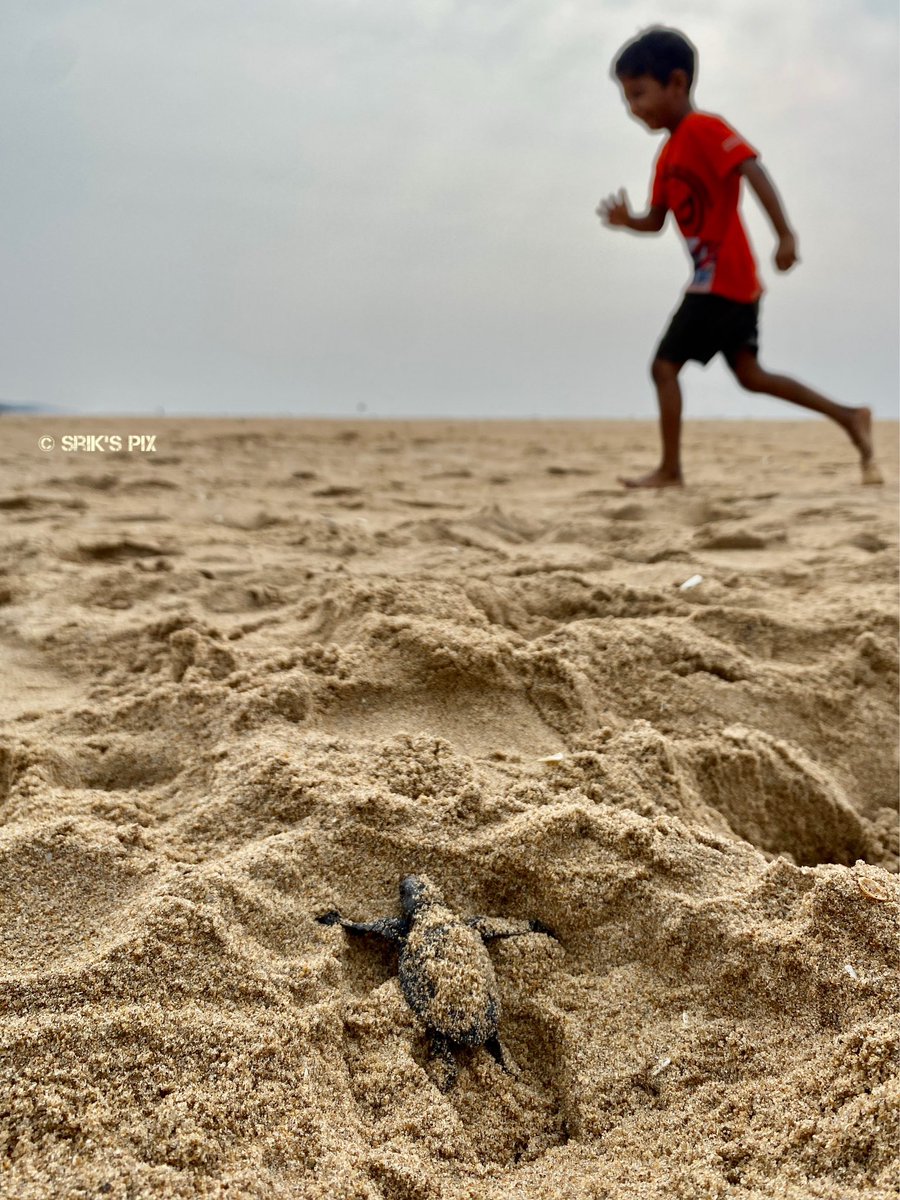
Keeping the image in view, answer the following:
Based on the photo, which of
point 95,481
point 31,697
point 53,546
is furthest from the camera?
point 95,481

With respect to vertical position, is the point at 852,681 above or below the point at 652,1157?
above

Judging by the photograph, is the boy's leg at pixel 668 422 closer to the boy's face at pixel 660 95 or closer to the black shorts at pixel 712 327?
the black shorts at pixel 712 327

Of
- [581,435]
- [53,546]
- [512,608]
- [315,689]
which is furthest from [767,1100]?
[581,435]

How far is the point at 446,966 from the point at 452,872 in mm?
181

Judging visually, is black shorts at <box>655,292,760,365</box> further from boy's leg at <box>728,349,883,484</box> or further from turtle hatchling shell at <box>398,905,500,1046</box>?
turtle hatchling shell at <box>398,905,500,1046</box>

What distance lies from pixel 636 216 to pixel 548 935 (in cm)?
434

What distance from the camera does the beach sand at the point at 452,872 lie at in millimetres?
877

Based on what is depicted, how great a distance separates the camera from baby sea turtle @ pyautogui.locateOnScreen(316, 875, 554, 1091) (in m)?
1.03

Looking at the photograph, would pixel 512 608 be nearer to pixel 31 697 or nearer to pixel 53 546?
pixel 31 697

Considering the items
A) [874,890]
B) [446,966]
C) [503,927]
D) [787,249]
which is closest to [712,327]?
[787,249]

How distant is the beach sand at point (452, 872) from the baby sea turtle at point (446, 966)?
0.02 m

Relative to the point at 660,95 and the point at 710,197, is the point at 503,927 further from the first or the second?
the point at 660,95

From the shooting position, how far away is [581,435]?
9133 mm

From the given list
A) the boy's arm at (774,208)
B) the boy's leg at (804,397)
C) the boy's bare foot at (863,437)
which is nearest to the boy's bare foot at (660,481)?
the boy's leg at (804,397)
